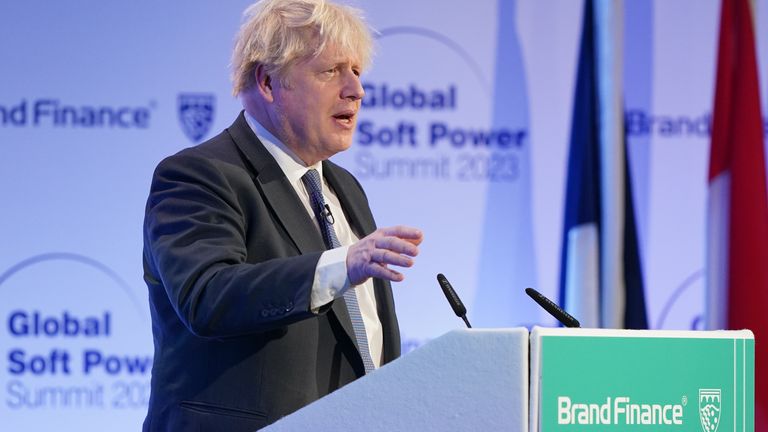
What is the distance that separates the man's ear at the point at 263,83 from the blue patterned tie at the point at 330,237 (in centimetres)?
19

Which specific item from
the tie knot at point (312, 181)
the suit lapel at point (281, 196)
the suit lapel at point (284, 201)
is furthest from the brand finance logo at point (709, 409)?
the tie knot at point (312, 181)

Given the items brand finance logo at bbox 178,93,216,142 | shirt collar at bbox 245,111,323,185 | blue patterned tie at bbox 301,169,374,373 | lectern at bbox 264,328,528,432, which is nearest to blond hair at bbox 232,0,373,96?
shirt collar at bbox 245,111,323,185

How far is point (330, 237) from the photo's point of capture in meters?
2.21

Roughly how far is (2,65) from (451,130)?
182 cm

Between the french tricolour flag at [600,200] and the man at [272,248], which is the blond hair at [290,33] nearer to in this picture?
the man at [272,248]

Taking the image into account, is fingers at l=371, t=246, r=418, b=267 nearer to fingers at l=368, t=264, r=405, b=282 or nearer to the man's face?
fingers at l=368, t=264, r=405, b=282

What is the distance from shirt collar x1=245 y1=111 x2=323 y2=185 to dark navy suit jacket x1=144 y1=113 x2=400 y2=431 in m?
0.06

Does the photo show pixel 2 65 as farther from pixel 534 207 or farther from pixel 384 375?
pixel 384 375

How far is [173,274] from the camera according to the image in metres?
1.87

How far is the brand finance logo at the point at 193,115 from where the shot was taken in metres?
4.18

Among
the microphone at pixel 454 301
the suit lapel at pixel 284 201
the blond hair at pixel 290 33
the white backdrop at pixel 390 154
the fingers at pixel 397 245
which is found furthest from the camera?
the white backdrop at pixel 390 154

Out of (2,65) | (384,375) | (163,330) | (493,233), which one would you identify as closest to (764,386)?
(493,233)

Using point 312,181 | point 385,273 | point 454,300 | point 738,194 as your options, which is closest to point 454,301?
point 454,300

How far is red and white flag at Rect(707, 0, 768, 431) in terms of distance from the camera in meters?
4.09
